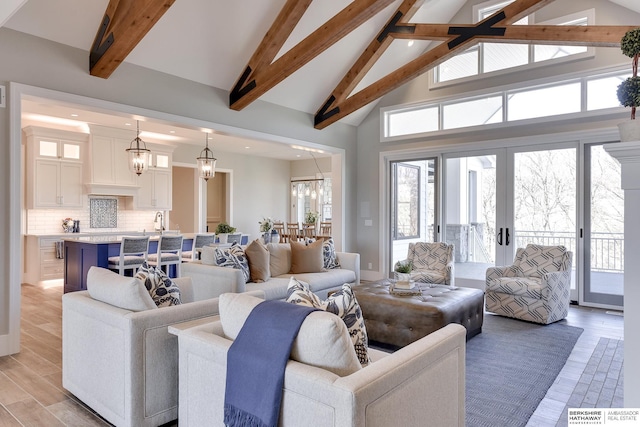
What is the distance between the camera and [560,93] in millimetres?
5785

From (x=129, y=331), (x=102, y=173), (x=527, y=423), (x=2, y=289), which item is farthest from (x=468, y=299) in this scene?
(x=102, y=173)

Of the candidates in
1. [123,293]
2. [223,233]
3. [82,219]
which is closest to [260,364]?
[123,293]

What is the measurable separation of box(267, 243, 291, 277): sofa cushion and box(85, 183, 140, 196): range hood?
4.63 meters

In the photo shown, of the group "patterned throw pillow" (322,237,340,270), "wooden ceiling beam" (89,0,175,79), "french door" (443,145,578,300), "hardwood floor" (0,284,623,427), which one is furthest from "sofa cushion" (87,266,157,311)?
"french door" (443,145,578,300)

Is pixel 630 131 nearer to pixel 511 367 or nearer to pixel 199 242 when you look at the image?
pixel 511 367

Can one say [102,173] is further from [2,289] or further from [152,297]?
[152,297]

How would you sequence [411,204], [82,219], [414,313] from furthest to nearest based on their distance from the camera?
[82,219] < [411,204] < [414,313]

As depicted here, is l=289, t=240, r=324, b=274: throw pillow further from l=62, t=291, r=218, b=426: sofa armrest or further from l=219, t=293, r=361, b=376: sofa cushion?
l=219, t=293, r=361, b=376: sofa cushion

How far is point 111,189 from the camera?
321 inches

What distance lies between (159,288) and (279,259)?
252 centimetres

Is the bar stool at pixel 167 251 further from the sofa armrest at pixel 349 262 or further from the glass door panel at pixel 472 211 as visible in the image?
the glass door panel at pixel 472 211

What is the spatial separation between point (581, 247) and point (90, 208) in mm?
8545

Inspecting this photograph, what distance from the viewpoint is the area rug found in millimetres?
2631

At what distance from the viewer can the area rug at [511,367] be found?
2631 mm
